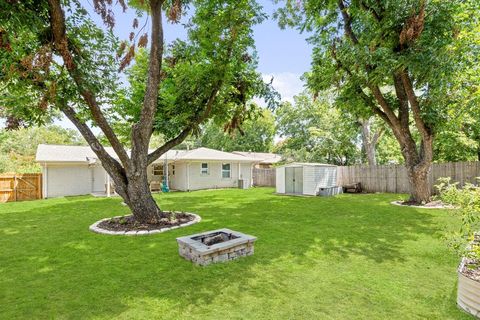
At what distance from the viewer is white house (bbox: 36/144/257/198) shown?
Answer: 49.9 ft

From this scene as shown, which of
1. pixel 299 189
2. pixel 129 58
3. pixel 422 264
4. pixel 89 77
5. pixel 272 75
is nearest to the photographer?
pixel 422 264

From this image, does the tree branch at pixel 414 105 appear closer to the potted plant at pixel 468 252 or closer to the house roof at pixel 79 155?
the potted plant at pixel 468 252

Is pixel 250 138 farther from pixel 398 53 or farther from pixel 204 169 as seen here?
pixel 398 53

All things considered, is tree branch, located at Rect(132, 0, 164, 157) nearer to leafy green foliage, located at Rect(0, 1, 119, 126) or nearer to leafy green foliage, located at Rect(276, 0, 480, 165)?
leafy green foliage, located at Rect(0, 1, 119, 126)

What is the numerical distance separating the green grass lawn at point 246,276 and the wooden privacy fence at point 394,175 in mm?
6714

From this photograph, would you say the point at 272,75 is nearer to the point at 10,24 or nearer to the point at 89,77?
the point at 89,77

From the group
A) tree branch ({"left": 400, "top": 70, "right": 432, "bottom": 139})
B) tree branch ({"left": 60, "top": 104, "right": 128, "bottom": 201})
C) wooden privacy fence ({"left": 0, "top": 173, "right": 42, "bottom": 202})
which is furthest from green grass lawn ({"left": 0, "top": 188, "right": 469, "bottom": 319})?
wooden privacy fence ({"left": 0, "top": 173, "right": 42, "bottom": 202})

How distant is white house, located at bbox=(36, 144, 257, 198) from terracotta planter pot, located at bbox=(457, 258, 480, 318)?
15.1 m

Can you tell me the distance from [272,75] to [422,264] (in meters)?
6.54

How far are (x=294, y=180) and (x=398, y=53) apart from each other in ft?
27.7

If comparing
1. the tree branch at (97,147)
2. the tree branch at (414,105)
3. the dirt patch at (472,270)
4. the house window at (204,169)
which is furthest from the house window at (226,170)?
the dirt patch at (472,270)

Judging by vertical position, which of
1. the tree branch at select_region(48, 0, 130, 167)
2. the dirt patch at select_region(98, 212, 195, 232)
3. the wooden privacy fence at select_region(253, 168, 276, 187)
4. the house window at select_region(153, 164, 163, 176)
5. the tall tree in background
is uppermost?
the tall tree in background

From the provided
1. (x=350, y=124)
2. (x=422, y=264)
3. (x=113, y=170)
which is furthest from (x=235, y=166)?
(x=422, y=264)

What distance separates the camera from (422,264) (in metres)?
4.25
